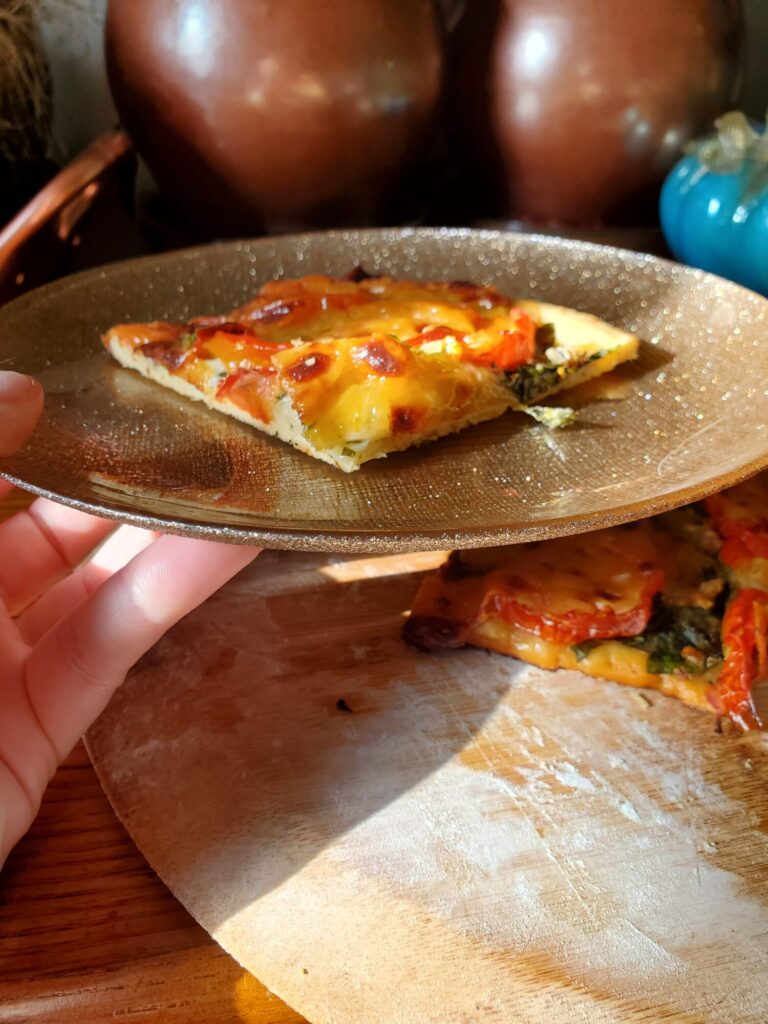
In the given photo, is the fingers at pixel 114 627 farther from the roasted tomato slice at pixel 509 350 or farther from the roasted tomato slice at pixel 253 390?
the roasted tomato slice at pixel 509 350

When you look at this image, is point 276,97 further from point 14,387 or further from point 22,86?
point 14,387

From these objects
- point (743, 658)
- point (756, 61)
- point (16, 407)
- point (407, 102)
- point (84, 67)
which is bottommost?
point (743, 658)

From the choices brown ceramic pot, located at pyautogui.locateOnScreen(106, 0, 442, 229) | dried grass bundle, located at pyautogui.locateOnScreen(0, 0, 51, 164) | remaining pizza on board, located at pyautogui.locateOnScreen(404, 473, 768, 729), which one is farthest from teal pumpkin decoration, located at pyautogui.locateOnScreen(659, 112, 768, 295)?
dried grass bundle, located at pyautogui.locateOnScreen(0, 0, 51, 164)

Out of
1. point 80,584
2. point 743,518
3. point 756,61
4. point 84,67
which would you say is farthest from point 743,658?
point 84,67

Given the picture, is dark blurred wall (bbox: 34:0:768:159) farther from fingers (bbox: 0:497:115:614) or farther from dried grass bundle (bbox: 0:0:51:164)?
fingers (bbox: 0:497:115:614)

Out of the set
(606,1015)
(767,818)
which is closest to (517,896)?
(606,1015)

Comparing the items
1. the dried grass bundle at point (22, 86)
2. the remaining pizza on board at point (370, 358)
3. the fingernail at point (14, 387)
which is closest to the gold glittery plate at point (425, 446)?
the remaining pizza on board at point (370, 358)
